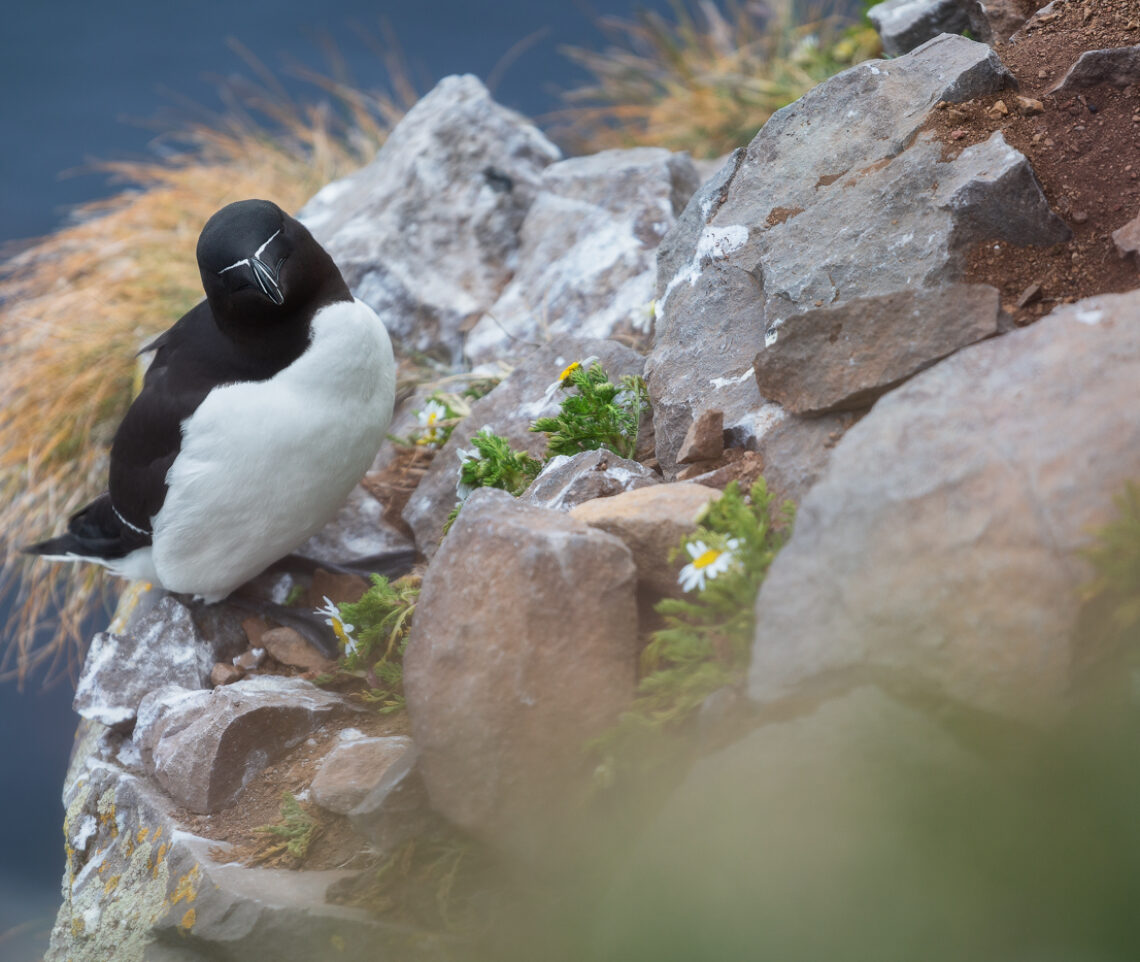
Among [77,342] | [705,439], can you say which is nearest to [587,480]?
[705,439]

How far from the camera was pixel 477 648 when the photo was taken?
7.50 ft

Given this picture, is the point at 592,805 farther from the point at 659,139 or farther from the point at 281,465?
the point at 659,139

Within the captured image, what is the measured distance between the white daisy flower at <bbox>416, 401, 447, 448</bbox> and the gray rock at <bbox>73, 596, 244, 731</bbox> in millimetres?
1168

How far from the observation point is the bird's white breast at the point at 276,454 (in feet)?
11.0

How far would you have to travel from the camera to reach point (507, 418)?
13.3 feet

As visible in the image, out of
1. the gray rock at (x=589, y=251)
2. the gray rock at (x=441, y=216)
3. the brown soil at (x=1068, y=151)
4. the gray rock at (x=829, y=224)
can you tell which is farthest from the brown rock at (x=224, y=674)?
the brown soil at (x=1068, y=151)

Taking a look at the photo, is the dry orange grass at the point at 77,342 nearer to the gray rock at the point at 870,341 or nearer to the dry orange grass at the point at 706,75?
the dry orange grass at the point at 706,75

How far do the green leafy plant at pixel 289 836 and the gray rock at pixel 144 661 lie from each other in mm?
1111

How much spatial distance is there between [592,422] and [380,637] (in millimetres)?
960

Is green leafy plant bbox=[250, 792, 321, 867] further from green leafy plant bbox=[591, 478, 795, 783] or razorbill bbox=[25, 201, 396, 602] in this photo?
razorbill bbox=[25, 201, 396, 602]

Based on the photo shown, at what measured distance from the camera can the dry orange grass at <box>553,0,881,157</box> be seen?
24.1 feet

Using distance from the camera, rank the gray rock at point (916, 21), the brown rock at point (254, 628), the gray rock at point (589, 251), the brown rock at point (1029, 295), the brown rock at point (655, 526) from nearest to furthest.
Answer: the brown rock at point (655, 526), the brown rock at point (1029, 295), the brown rock at point (254, 628), the gray rock at point (916, 21), the gray rock at point (589, 251)

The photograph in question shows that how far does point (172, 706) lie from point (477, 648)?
1636 millimetres

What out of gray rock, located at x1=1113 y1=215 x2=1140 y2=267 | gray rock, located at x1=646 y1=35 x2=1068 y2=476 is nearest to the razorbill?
gray rock, located at x1=646 y1=35 x2=1068 y2=476
